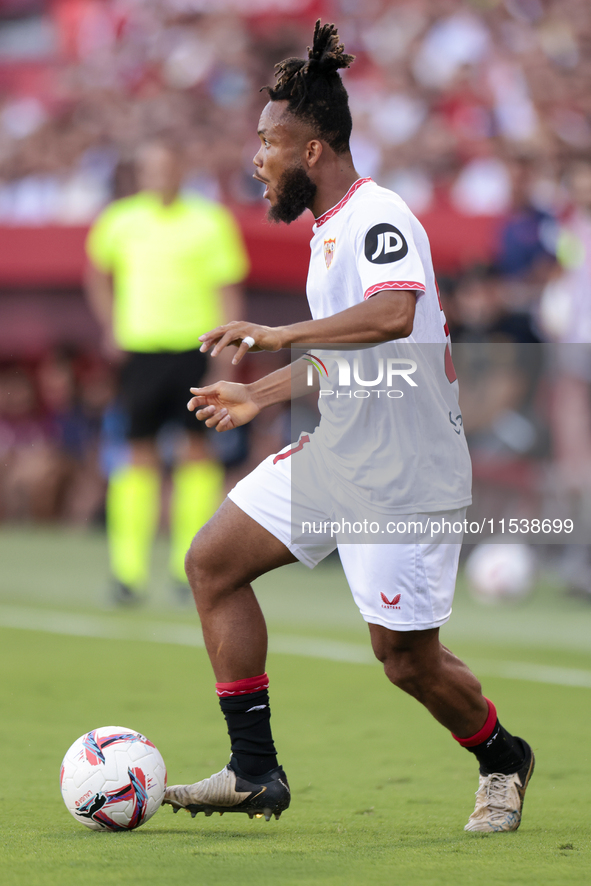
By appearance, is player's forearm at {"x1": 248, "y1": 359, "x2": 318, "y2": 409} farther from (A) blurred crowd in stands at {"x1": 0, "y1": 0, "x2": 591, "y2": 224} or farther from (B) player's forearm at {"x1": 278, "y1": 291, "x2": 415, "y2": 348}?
(A) blurred crowd in stands at {"x1": 0, "y1": 0, "x2": 591, "y2": 224}

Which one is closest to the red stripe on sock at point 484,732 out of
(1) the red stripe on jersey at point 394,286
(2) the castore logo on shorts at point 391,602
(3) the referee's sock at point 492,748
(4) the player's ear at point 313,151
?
(3) the referee's sock at point 492,748

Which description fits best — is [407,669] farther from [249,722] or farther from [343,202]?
[343,202]

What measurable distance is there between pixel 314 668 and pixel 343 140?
3196 millimetres

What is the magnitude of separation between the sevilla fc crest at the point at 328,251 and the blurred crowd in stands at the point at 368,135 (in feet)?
17.6

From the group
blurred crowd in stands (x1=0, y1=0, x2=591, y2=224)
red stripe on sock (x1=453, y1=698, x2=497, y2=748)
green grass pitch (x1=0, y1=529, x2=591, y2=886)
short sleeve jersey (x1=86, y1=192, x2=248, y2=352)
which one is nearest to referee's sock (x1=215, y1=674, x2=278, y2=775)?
green grass pitch (x1=0, y1=529, x2=591, y2=886)

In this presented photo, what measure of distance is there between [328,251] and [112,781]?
4.97 feet

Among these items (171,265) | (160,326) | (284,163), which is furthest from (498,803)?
(171,265)

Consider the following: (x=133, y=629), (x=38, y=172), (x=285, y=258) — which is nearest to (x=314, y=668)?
(x=133, y=629)

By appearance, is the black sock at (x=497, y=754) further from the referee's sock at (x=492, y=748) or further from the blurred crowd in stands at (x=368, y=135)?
the blurred crowd in stands at (x=368, y=135)

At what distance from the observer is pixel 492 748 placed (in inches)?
137

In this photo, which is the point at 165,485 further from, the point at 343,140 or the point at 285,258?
the point at 343,140

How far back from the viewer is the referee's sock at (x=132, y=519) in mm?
7562

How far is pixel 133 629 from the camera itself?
271 inches

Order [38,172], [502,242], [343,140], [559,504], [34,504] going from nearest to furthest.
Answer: [343,140] → [559,504] → [502,242] → [34,504] → [38,172]
